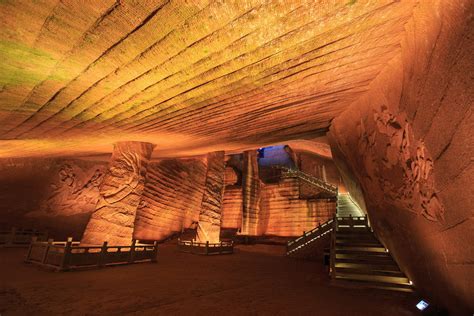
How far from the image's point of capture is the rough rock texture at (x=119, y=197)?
6496mm

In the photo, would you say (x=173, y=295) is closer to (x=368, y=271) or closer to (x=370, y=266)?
(x=368, y=271)

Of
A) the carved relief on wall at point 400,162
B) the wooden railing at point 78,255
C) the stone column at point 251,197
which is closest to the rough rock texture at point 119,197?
the wooden railing at point 78,255

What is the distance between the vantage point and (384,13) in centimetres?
210

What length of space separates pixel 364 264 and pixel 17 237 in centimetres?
1288

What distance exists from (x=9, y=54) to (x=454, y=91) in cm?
432

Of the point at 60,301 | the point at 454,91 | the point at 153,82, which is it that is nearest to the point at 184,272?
the point at 60,301

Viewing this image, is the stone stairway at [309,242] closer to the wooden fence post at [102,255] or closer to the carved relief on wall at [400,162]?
the carved relief on wall at [400,162]

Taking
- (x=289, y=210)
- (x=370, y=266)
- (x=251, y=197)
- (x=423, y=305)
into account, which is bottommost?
(x=423, y=305)

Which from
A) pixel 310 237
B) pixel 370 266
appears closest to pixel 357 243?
pixel 370 266

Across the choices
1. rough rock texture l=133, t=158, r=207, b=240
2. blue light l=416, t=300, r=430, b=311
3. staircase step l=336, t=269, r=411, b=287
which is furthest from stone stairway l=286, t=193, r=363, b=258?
rough rock texture l=133, t=158, r=207, b=240

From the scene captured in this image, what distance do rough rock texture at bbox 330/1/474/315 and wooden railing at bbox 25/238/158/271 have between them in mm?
6516

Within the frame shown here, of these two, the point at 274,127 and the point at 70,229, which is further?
the point at 70,229

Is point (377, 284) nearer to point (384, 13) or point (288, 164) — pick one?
point (384, 13)

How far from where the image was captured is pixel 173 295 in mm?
3965
